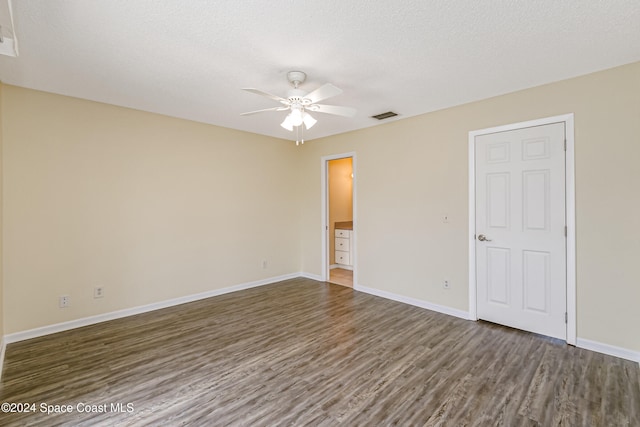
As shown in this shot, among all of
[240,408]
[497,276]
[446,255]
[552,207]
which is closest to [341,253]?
[446,255]

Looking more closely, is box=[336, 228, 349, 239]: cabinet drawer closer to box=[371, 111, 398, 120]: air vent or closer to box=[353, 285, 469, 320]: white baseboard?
box=[353, 285, 469, 320]: white baseboard

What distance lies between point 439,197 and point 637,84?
76.3 inches

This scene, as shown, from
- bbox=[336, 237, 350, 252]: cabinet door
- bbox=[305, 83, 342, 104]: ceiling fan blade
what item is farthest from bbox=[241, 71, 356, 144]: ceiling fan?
bbox=[336, 237, 350, 252]: cabinet door

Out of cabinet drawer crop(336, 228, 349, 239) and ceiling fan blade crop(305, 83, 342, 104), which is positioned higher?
ceiling fan blade crop(305, 83, 342, 104)

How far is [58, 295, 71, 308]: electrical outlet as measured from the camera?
3191 millimetres

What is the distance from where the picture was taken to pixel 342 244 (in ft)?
20.5

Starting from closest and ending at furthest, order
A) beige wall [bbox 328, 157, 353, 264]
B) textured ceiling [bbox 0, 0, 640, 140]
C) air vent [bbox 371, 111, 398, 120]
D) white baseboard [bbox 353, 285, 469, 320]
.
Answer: textured ceiling [bbox 0, 0, 640, 140], white baseboard [bbox 353, 285, 469, 320], air vent [bbox 371, 111, 398, 120], beige wall [bbox 328, 157, 353, 264]

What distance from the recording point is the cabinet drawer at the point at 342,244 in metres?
6.18

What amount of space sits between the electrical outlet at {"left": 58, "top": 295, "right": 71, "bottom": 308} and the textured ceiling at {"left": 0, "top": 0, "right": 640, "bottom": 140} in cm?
218

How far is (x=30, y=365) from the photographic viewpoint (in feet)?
8.23

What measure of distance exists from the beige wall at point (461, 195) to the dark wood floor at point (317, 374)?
0.51 metres

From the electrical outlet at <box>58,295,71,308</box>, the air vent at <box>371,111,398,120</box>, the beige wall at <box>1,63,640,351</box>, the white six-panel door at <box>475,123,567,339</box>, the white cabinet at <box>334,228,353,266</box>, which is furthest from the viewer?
the white cabinet at <box>334,228,353,266</box>

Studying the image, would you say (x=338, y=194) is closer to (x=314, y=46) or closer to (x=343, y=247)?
(x=343, y=247)

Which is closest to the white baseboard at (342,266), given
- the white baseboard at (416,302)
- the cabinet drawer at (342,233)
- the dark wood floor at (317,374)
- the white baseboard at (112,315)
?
the cabinet drawer at (342,233)
